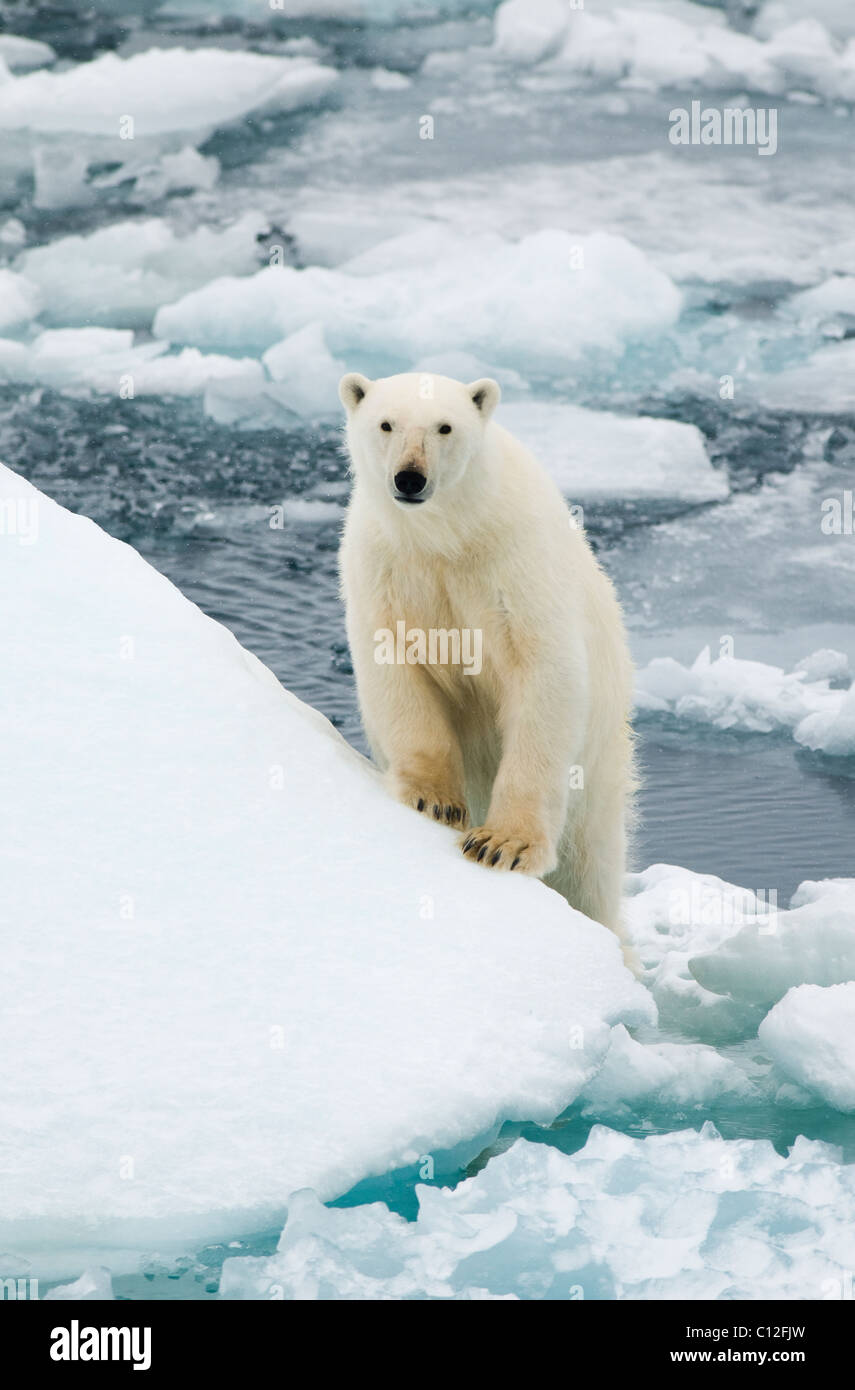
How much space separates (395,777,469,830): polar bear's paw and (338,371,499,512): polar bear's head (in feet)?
2.48

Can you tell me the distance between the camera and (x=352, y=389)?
12.6ft

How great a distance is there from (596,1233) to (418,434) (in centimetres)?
192

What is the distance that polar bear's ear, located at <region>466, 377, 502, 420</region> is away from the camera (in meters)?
3.73

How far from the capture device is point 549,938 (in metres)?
3.37

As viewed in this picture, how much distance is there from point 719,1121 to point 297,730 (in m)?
1.52

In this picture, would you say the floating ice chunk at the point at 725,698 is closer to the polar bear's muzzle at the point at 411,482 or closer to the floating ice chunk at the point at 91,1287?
the polar bear's muzzle at the point at 411,482

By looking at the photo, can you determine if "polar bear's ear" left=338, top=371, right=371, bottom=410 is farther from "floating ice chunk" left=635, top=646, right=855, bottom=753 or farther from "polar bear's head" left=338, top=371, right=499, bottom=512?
"floating ice chunk" left=635, top=646, right=855, bottom=753

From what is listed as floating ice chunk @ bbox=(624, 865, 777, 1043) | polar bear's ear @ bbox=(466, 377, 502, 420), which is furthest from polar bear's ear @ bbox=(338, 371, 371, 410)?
floating ice chunk @ bbox=(624, 865, 777, 1043)

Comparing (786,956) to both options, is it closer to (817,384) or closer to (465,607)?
(465,607)

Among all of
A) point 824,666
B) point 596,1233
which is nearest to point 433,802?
point 596,1233

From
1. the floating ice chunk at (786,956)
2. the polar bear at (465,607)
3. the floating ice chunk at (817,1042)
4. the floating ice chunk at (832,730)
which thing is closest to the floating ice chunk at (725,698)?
the floating ice chunk at (832,730)

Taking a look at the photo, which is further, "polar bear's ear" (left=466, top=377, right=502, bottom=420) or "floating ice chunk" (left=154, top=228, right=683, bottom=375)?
"floating ice chunk" (left=154, top=228, right=683, bottom=375)

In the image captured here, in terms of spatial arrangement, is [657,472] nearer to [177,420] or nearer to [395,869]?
[177,420]

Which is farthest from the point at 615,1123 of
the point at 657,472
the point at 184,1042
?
the point at 657,472
